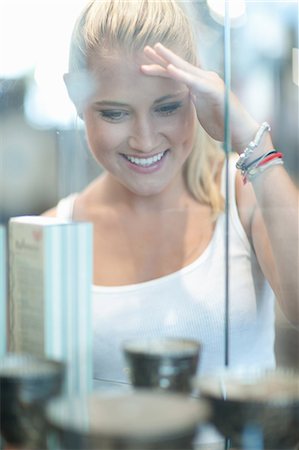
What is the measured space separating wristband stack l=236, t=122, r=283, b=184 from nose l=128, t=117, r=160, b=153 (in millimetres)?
110

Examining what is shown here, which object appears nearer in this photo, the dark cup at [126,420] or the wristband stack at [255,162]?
the dark cup at [126,420]

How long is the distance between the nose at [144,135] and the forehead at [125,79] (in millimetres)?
32

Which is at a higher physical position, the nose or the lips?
the nose

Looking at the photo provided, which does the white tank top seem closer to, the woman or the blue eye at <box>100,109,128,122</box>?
the woman

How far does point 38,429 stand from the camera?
0.70m

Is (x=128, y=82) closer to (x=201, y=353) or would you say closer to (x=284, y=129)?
(x=284, y=129)

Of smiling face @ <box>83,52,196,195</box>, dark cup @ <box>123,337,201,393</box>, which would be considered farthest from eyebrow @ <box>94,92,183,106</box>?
dark cup @ <box>123,337,201,393</box>

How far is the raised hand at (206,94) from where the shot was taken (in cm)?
87

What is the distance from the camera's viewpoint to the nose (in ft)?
2.86

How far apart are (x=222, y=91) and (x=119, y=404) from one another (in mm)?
402

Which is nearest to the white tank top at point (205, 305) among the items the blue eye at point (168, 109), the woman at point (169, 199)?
the woman at point (169, 199)

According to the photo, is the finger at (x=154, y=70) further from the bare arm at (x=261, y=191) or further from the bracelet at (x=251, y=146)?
the bracelet at (x=251, y=146)

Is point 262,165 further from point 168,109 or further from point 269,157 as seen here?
point 168,109

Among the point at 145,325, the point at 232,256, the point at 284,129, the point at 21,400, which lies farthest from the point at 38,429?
the point at 284,129
